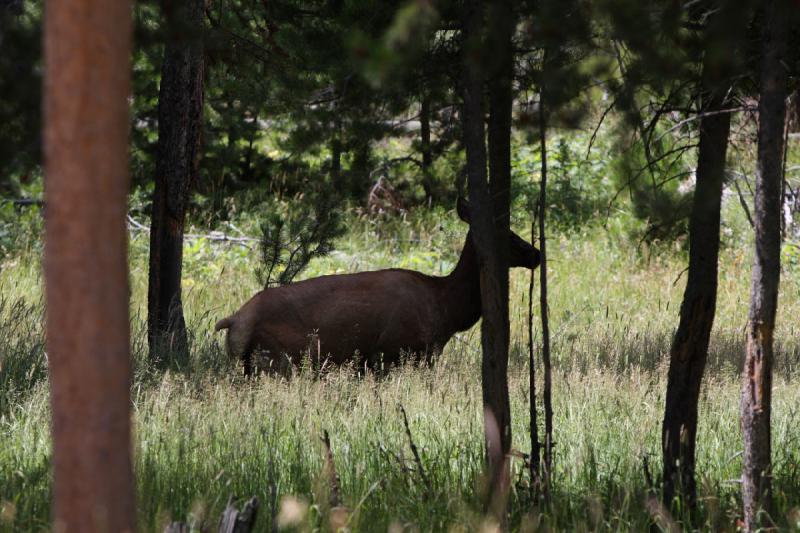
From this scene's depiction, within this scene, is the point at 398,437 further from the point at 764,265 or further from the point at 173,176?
the point at 173,176

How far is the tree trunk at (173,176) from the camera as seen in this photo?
8797 mm

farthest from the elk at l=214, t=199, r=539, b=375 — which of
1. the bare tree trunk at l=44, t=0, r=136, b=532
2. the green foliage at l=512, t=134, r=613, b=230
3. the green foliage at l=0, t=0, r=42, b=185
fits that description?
the green foliage at l=512, t=134, r=613, b=230

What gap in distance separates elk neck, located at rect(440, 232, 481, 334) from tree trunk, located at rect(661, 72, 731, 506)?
433 cm

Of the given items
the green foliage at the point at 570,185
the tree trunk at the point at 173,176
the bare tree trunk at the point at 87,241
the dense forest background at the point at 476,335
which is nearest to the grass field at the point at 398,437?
the dense forest background at the point at 476,335

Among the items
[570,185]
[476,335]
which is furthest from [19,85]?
[570,185]

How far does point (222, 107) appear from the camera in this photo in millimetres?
16016

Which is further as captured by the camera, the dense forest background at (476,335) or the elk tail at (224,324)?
the elk tail at (224,324)

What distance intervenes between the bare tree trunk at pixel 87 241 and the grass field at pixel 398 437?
99 cm

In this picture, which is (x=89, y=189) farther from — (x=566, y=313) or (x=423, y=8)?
(x=566, y=313)

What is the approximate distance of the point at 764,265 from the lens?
165 inches

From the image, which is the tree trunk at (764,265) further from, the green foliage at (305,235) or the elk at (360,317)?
the green foliage at (305,235)

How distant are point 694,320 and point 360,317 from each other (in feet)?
13.8

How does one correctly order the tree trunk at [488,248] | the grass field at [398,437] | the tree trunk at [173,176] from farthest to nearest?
the tree trunk at [173,176], the tree trunk at [488,248], the grass field at [398,437]

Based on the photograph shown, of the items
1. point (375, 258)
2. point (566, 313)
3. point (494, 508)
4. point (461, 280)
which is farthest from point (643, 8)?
point (375, 258)
